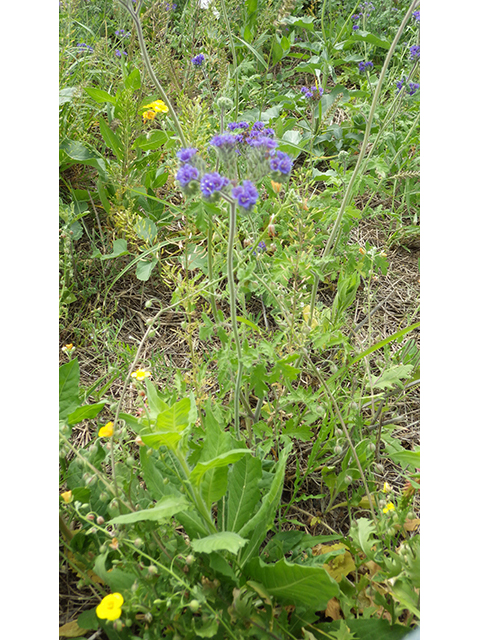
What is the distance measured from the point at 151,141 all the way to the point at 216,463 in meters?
1.64

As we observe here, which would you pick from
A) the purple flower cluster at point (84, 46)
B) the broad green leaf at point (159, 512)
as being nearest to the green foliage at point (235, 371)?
the broad green leaf at point (159, 512)

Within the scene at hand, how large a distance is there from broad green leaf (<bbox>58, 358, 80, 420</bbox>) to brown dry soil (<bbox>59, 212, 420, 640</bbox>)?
24 cm

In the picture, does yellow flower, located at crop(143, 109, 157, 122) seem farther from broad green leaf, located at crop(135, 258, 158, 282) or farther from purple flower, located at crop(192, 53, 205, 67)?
broad green leaf, located at crop(135, 258, 158, 282)

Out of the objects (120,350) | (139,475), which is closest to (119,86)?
(120,350)

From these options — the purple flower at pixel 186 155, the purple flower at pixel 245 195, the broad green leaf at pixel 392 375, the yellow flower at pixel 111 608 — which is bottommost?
the yellow flower at pixel 111 608

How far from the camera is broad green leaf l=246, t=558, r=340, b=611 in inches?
33.6

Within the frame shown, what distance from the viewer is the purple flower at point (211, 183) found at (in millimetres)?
823

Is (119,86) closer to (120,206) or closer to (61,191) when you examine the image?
(61,191)

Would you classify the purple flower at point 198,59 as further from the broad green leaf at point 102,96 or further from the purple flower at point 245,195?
the purple flower at point 245,195

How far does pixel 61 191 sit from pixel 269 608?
1.76 metres

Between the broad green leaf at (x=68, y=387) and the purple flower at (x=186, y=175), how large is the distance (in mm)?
571

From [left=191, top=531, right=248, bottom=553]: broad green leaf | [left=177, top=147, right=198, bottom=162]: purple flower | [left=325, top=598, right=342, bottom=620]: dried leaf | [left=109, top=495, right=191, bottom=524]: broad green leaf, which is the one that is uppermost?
[left=177, top=147, right=198, bottom=162]: purple flower

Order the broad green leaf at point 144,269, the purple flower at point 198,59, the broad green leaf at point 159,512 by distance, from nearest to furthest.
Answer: the broad green leaf at point 159,512 < the broad green leaf at point 144,269 < the purple flower at point 198,59

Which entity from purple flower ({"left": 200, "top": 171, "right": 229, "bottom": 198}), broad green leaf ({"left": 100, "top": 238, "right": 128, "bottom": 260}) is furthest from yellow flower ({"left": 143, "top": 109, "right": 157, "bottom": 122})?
purple flower ({"left": 200, "top": 171, "right": 229, "bottom": 198})
